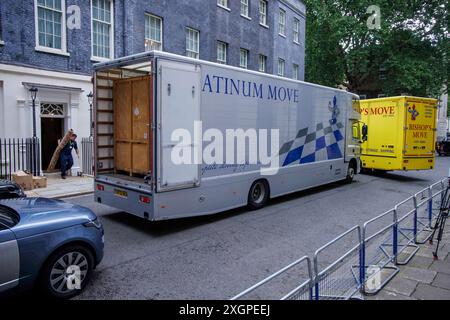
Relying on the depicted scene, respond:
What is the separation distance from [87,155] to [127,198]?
9.12m

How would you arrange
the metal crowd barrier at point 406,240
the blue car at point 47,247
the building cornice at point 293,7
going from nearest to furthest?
1. the blue car at point 47,247
2. the metal crowd barrier at point 406,240
3. the building cornice at point 293,7

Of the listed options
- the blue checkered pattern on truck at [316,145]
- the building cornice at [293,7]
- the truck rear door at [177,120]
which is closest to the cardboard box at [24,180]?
the truck rear door at [177,120]

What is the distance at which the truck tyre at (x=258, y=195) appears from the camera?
909cm

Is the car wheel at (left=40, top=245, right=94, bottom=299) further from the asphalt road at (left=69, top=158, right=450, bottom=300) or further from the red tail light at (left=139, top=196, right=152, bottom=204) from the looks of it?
the red tail light at (left=139, top=196, right=152, bottom=204)

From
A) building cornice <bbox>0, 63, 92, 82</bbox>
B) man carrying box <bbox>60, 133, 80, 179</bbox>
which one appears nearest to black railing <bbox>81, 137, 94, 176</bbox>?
man carrying box <bbox>60, 133, 80, 179</bbox>

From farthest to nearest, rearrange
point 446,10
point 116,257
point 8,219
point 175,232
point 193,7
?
point 446,10
point 193,7
point 175,232
point 116,257
point 8,219

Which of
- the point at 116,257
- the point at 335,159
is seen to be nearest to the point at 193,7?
the point at 335,159

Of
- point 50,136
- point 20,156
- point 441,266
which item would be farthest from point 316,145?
point 50,136

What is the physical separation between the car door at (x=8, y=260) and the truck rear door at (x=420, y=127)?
14.2 m

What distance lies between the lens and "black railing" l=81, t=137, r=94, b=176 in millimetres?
15391

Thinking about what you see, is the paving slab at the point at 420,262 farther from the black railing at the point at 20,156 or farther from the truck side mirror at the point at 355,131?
the black railing at the point at 20,156

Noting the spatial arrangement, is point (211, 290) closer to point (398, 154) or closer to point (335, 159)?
point (335, 159)

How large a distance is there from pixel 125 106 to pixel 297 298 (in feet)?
20.1

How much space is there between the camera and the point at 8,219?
4.16 m
